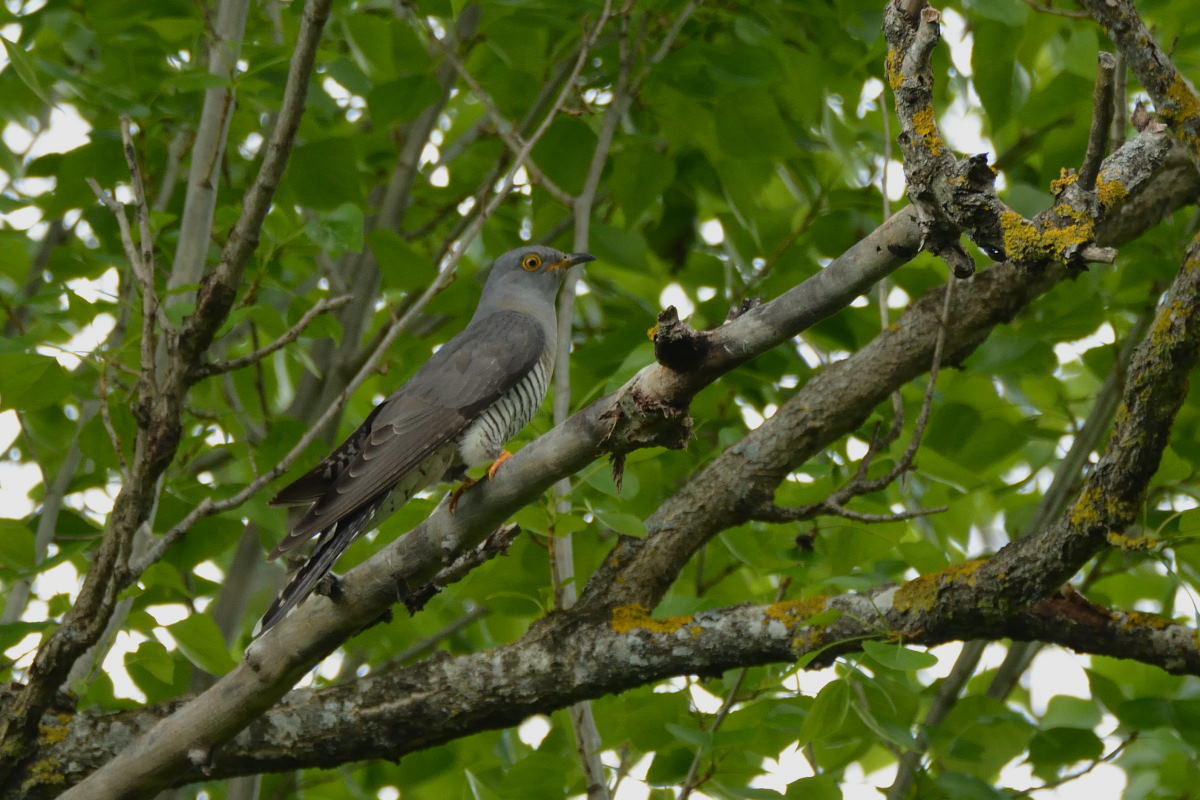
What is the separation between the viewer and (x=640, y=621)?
3.53 metres

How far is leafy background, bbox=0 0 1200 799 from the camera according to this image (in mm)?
3551

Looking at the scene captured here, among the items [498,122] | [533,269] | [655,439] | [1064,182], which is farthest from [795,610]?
[533,269]

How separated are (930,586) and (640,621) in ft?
2.75

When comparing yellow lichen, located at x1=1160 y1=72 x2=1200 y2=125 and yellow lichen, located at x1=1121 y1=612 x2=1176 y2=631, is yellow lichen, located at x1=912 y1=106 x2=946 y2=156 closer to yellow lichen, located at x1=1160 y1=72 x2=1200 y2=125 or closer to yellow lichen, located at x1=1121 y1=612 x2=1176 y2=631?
yellow lichen, located at x1=1160 y1=72 x2=1200 y2=125

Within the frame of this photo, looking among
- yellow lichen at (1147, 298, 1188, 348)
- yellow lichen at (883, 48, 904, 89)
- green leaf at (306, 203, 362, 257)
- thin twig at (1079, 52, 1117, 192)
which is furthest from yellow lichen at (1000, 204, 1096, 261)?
green leaf at (306, 203, 362, 257)

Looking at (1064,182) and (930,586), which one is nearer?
(1064,182)

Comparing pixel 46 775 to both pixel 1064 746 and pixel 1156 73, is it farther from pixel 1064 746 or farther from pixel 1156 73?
pixel 1156 73

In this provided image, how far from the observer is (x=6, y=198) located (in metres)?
4.35

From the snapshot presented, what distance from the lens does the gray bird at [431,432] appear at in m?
3.38

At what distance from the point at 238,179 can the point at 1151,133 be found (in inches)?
173

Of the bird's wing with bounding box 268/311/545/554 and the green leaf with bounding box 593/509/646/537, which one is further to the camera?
the bird's wing with bounding box 268/311/545/554

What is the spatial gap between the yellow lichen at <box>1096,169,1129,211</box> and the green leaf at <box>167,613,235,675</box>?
257 cm

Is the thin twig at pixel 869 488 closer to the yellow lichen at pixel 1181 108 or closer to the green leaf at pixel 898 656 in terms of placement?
the green leaf at pixel 898 656

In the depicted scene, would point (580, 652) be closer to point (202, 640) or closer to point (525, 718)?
point (525, 718)
